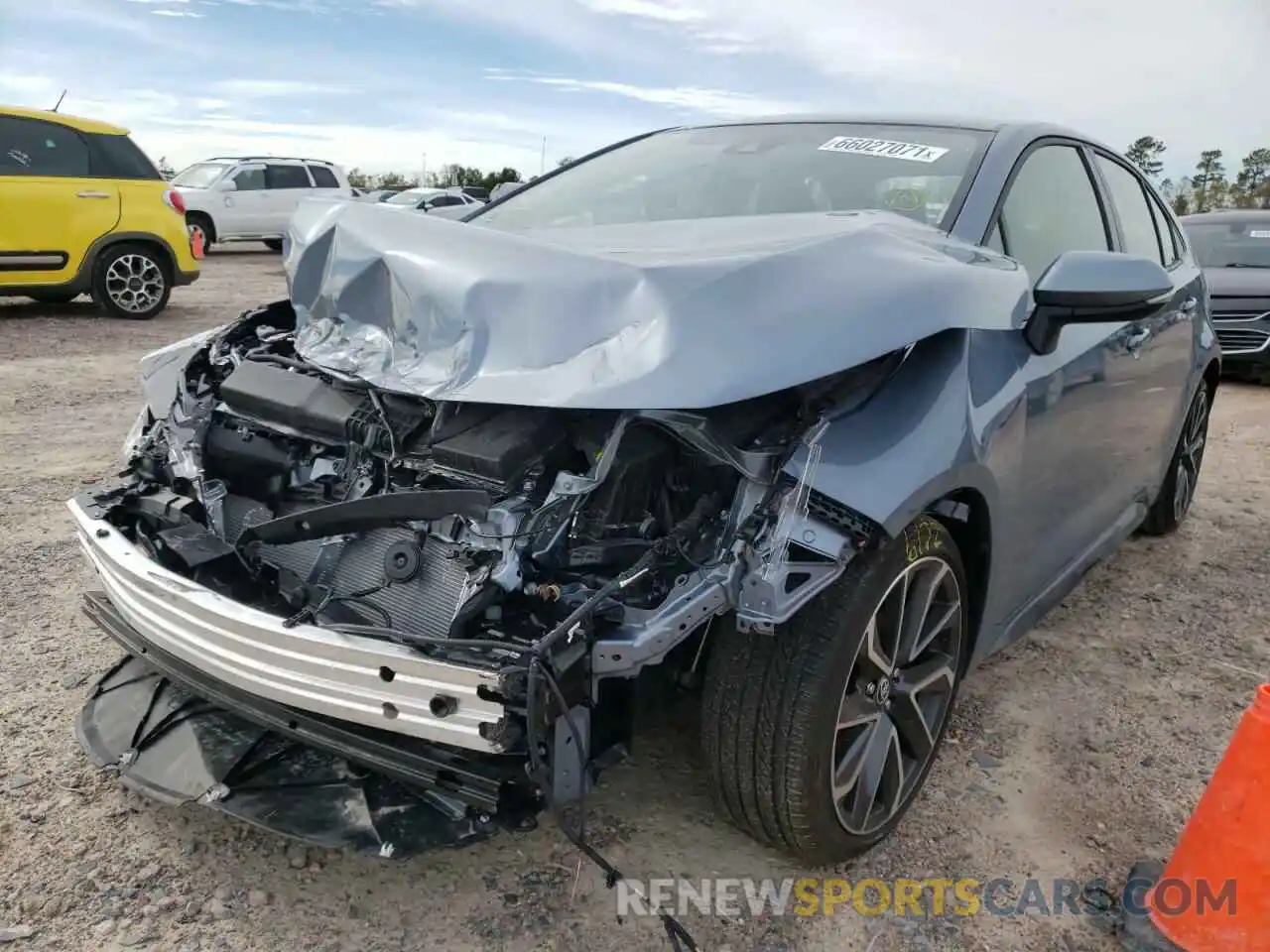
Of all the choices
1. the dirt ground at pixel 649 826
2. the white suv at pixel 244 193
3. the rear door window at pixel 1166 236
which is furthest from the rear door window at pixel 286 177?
the rear door window at pixel 1166 236

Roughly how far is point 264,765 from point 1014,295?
1.97 metres

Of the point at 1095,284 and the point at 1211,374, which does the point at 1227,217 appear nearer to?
the point at 1211,374

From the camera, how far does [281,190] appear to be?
1925cm

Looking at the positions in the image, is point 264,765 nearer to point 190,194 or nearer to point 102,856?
point 102,856

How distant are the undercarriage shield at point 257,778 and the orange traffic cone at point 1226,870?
1428 mm

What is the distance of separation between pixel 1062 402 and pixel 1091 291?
413 millimetres

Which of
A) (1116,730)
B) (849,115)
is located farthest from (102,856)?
(849,115)

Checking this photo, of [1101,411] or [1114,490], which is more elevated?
A: [1101,411]

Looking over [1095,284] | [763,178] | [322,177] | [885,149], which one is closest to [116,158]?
[763,178]

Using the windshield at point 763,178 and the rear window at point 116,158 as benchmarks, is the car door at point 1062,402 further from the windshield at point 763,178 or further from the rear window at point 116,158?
the rear window at point 116,158

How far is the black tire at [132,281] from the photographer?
953 cm

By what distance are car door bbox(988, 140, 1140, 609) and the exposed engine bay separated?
68 cm

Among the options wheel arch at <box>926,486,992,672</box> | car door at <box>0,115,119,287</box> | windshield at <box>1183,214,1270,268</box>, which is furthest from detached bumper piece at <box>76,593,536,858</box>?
windshield at <box>1183,214,1270,268</box>

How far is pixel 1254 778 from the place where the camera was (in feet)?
6.67
